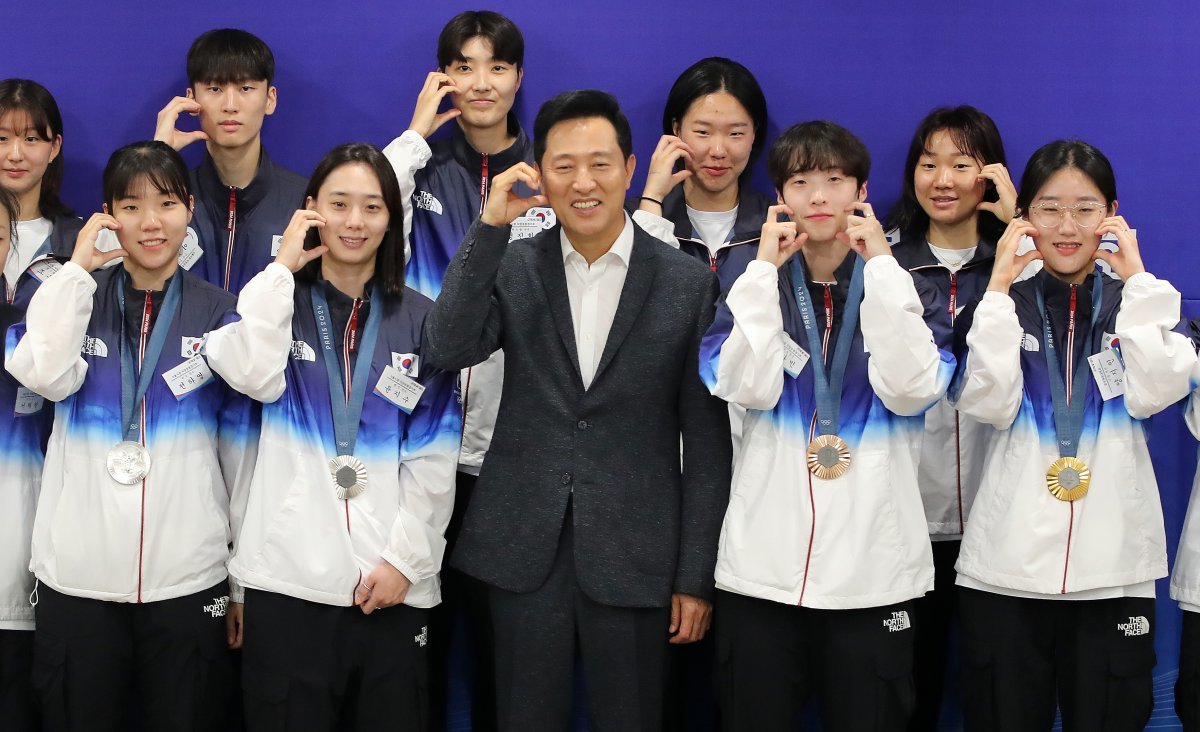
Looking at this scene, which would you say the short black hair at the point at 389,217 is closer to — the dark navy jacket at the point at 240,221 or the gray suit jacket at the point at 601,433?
the gray suit jacket at the point at 601,433

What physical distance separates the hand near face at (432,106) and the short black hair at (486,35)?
68 millimetres

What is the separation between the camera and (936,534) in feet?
12.3

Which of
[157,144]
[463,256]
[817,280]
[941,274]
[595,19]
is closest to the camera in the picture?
[463,256]

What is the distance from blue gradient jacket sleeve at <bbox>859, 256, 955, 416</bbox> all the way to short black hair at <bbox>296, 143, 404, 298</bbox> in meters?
1.29

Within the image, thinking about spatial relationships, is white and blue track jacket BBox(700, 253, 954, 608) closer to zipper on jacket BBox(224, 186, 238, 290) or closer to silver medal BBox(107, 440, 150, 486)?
silver medal BBox(107, 440, 150, 486)

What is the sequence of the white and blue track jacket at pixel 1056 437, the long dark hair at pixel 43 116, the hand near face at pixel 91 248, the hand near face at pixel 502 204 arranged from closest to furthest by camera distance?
the hand near face at pixel 502 204 → the white and blue track jacket at pixel 1056 437 → the hand near face at pixel 91 248 → the long dark hair at pixel 43 116

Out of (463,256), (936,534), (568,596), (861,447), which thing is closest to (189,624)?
(568,596)

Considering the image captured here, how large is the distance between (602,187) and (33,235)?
1987 mm

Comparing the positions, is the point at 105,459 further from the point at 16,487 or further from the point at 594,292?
the point at 594,292

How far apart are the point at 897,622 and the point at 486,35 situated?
7.40ft

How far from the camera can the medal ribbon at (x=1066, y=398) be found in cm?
332

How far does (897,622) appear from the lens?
317 cm

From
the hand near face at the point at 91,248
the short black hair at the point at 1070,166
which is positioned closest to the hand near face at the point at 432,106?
the hand near face at the point at 91,248

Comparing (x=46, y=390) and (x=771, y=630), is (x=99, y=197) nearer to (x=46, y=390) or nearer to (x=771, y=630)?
(x=46, y=390)
